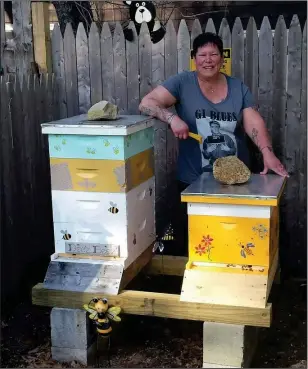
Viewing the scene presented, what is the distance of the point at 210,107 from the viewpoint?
368cm

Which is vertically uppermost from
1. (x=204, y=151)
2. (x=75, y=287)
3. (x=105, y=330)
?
(x=204, y=151)

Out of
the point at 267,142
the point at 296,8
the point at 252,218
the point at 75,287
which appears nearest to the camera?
the point at 252,218

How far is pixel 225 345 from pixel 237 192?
80 cm

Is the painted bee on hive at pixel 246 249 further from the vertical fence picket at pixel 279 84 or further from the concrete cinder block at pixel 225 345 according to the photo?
the vertical fence picket at pixel 279 84

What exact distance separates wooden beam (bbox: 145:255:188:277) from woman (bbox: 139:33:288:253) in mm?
571

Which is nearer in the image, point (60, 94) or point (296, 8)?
point (60, 94)

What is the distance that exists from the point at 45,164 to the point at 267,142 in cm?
177

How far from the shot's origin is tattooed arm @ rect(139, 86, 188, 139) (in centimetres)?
344

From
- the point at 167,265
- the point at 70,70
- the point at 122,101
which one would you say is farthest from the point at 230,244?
the point at 70,70

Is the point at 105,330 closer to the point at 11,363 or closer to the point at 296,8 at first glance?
the point at 11,363

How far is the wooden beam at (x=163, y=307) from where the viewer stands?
9.54ft

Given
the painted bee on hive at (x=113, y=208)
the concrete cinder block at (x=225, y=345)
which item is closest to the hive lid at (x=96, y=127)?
the painted bee on hive at (x=113, y=208)

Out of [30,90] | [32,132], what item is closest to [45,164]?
[32,132]

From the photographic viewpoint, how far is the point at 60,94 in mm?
4699
